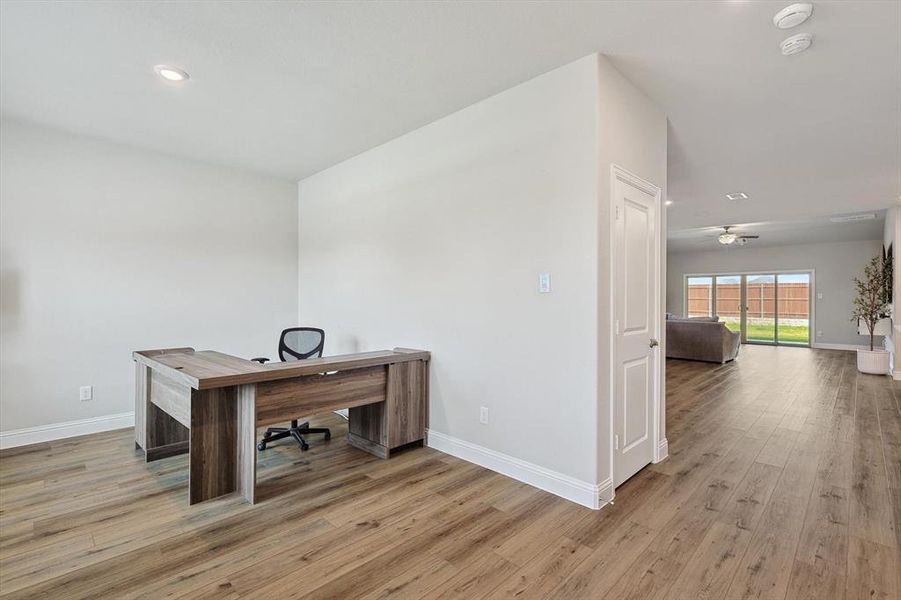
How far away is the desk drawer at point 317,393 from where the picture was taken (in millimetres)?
2693

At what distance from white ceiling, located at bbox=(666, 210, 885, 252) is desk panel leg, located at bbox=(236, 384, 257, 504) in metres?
8.71

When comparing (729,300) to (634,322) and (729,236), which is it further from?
(634,322)

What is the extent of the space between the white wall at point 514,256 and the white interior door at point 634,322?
6.1 inches

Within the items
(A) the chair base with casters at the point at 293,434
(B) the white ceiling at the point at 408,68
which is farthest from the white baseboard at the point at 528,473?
(B) the white ceiling at the point at 408,68

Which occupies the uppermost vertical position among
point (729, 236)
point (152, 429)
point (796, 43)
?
point (796, 43)

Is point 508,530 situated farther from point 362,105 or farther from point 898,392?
point 898,392

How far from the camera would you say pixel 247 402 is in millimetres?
2625

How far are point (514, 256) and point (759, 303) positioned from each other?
11.6 m

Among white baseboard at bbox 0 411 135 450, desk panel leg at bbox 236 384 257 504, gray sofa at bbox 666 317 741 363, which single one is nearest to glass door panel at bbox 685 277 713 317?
gray sofa at bbox 666 317 741 363

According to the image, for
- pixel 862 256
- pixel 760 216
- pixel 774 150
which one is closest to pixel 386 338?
pixel 774 150

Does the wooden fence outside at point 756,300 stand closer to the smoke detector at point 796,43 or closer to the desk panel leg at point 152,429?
the smoke detector at point 796,43

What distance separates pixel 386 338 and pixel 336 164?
207cm

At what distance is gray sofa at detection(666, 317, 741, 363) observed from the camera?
777cm

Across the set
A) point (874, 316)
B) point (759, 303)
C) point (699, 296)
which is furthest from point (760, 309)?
point (874, 316)
